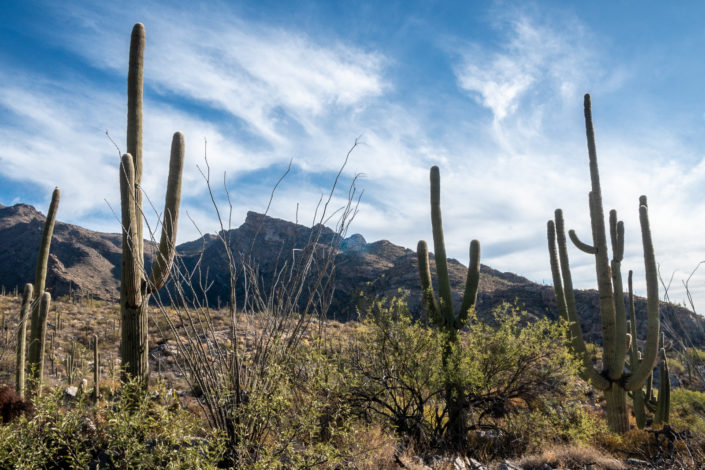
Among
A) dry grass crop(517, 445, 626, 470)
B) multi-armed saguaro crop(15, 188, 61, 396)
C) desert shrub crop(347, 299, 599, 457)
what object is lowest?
dry grass crop(517, 445, 626, 470)

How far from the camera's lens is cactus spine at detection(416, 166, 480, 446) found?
23.8 feet

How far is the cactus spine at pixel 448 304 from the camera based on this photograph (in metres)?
7.25

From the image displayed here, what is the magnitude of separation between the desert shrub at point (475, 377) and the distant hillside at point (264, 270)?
21.7m

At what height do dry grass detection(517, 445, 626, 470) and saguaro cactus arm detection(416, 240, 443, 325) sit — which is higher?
saguaro cactus arm detection(416, 240, 443, 325)

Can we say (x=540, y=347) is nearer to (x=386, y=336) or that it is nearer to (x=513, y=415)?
(x=513, y=415)

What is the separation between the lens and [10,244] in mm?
56031

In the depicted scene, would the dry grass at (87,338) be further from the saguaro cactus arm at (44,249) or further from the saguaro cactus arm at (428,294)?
the saguaro cactus arm at (44,249)

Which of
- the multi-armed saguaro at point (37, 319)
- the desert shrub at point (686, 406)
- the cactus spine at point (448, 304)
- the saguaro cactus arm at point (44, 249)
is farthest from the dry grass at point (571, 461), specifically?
the saguaro cactus arm at point (44, 249)

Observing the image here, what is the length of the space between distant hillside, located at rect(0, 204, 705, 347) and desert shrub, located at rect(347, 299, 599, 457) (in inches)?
855

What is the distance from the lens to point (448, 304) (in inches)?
348

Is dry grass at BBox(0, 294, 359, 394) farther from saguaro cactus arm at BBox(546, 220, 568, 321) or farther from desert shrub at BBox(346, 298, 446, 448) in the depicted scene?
saguaro cactus arm at BBox(546, 220, 568, 321)

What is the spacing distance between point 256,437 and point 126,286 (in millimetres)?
2532

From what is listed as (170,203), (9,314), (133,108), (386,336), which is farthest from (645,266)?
(9,314)

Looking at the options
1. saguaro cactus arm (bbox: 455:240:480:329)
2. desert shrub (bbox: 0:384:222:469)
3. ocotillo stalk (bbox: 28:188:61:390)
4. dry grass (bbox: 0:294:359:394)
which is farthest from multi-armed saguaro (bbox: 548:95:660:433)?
ocotillo stalk (bbox: 28:188:61:390)
